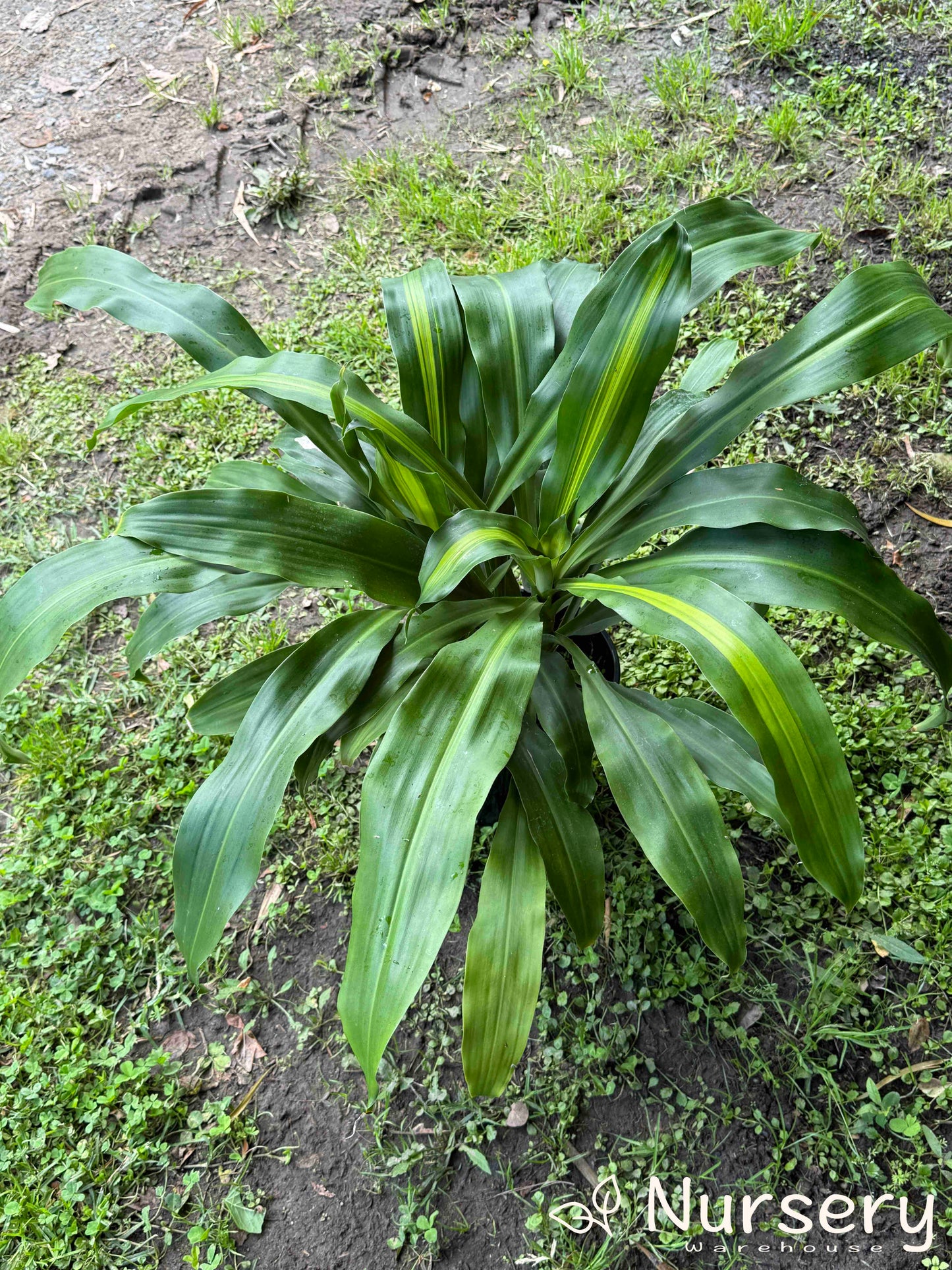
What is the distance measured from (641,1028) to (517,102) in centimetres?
329

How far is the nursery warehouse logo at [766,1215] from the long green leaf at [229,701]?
1.10 m

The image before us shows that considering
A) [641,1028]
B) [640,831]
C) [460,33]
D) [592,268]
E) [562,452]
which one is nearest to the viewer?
[640,831]

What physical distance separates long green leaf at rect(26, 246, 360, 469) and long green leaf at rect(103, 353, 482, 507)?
0.03 meters

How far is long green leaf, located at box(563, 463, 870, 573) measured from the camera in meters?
1.38

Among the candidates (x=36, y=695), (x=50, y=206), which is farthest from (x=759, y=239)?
(x=50, y=206)

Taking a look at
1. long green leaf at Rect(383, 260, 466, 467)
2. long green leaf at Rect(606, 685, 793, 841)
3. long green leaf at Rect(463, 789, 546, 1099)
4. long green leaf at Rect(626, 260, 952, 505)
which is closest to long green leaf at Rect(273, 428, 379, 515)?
long green leaf at Rect(383, 260, 466, 467)

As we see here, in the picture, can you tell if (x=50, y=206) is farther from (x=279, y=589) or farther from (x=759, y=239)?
(x=759, y=239)

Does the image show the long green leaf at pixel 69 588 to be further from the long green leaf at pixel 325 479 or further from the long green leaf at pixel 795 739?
the long green leaf at pixel 795 739

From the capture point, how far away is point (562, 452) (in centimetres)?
151

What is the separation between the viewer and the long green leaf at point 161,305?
161 cm

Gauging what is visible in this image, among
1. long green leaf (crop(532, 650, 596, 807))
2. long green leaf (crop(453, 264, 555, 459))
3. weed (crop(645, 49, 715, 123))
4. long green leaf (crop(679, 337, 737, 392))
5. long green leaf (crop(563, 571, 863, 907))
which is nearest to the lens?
long green leaf (crop(563, 571, 863, 907))

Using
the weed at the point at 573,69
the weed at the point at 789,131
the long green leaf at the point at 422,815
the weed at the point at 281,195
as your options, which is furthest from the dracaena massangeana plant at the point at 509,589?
the weed at the point at 573,69

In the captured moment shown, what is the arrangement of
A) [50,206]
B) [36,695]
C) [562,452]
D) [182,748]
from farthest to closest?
1. [50,206]
2. [36,695]
3. [182,748]
4. [562,452]

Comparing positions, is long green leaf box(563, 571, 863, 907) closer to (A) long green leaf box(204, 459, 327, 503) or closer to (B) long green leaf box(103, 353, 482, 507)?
(B) long green leaf box(103, 353, 482, 507)
